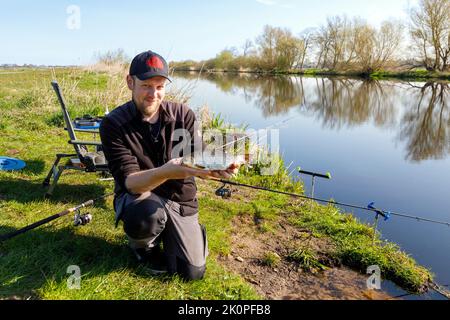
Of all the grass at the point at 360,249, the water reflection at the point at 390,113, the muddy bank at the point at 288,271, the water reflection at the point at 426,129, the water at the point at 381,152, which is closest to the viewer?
the muddy bank at the point at 288,271

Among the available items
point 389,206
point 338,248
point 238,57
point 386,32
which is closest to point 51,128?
point 338,248

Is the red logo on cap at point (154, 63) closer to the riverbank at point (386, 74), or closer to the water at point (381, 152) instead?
the water at point (381, 152)

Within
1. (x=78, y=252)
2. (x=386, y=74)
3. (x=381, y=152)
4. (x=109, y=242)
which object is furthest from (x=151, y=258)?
(x=386, y=74)

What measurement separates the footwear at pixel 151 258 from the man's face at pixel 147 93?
105 centimetres

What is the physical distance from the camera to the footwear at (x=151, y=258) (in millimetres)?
2553

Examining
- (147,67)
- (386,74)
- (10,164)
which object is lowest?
(10,164)

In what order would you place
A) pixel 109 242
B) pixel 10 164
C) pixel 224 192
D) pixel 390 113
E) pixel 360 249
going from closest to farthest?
1. pixel 109 242
2. pixel 360 249
3. pixel 224 192
4. pixel 10 164
5. pixel 390 113

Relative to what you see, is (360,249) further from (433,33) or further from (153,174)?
(433,33)

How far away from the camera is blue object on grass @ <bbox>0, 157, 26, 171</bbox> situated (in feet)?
14.2

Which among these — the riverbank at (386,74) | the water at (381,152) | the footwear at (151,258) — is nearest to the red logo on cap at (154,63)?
the footwear at (151,258)

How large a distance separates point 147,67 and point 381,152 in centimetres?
785

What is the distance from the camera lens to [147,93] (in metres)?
2.40

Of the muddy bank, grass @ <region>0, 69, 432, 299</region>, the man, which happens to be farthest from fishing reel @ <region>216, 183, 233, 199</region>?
the man

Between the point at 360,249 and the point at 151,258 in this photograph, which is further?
the point at 360,249
